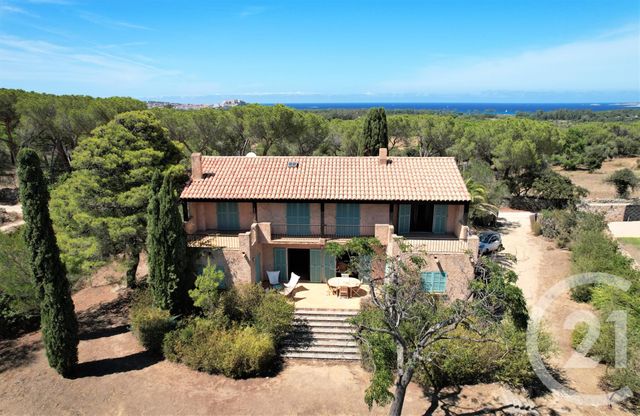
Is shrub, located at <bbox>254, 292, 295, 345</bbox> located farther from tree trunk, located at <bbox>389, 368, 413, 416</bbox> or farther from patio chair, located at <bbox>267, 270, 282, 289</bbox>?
tree trunk, located at <bbox>389, 368, 413, 416</bbox>

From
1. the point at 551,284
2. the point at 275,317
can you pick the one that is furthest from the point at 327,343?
the point at 551,284

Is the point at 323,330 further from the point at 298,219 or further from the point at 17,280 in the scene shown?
the point at 17,280

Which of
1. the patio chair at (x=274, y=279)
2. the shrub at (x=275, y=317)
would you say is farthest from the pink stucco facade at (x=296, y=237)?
the shrub at (x=275, y=317)

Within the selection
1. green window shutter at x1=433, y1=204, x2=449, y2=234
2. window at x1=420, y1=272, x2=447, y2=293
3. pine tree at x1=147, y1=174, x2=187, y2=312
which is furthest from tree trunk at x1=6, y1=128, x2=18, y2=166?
window at x1=420, y1=272, x2=447, y2=293

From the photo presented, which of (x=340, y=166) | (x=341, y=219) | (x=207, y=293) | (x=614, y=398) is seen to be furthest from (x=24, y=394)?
(x=614, y=398)

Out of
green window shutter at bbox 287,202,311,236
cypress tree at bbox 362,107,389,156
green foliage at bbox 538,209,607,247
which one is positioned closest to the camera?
green window shutter at bbox 287,202,311,236

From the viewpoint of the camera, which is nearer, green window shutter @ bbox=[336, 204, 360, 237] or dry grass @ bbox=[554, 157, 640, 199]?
green window shutter @ bbox=[336, 204, 360, 237]
